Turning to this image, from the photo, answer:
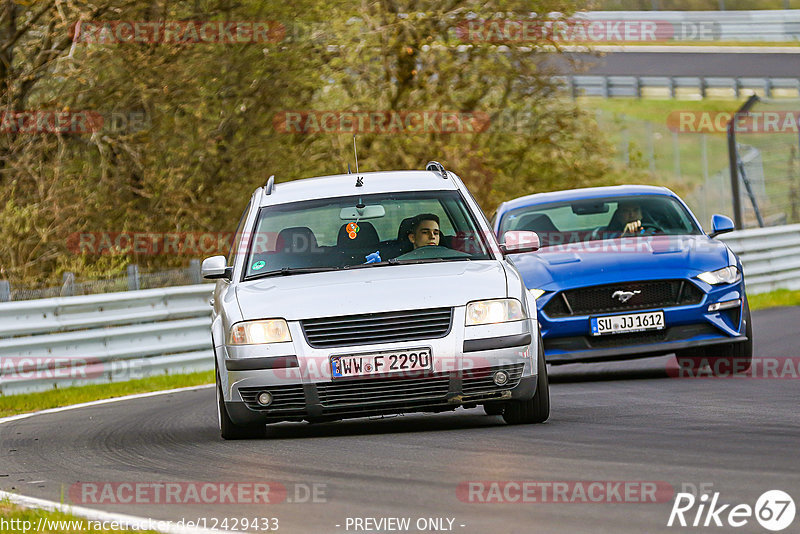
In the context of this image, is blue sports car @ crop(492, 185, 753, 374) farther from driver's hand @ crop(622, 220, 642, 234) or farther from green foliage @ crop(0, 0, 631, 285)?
green foliage @ crop(0, 0, 631, 285)

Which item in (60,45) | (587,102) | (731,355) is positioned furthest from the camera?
(587,102)

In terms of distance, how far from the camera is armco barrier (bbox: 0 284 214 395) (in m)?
15.0

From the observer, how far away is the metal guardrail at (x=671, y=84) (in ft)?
172

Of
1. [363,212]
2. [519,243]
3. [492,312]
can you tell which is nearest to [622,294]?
[519,243]

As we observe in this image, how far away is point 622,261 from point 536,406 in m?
3.36

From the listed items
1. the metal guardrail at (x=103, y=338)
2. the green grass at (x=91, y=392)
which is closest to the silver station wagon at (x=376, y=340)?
the green grass at (x=91, y=392)

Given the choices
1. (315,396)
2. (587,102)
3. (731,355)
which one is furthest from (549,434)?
(587,102)

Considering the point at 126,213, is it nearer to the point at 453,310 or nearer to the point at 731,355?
the point at 731,355

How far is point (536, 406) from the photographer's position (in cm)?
863

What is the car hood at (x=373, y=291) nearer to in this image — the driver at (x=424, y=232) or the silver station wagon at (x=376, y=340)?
the silver station wagon at (x=376, y=340)

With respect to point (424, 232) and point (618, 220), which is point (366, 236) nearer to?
point (424, 232)

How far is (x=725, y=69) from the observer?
44625 mm

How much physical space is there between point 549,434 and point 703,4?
1806 inches

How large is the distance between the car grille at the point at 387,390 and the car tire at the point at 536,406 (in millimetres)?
641
